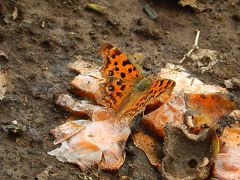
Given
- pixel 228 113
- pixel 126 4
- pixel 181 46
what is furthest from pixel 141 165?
pixel 126 4

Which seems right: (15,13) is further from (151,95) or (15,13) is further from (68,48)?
(151,95)

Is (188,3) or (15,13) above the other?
(188,3)

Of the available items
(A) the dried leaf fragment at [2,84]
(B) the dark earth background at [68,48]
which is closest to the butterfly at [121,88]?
(B) the dark earth background at [68,48]

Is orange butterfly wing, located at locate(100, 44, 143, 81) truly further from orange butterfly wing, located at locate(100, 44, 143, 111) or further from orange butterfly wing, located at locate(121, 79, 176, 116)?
orange butterfly wing, located at locate(121, 79, 176, 116)

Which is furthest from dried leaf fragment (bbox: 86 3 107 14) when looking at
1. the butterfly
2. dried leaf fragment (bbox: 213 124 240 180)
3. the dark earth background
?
dried leaf fragment (bbox: 213 124 240 180)

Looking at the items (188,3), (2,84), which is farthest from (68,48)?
(188,3)

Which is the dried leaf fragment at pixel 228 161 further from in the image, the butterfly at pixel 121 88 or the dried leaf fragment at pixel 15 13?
the dried leaf fragment at pixel 15 13
